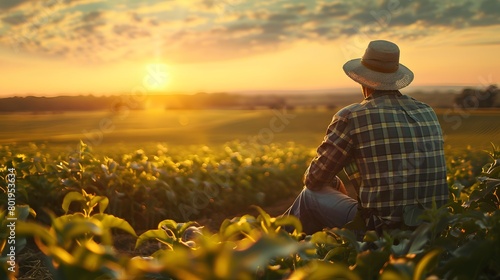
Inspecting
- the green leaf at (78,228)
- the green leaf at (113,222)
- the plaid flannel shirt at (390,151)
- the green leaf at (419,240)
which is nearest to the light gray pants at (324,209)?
the plaid flannel shirt at (390,151)

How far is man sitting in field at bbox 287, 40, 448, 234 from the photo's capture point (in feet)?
12.7

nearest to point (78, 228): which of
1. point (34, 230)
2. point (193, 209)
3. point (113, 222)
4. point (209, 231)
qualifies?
point (34, 230)

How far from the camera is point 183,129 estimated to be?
1193 centimetres

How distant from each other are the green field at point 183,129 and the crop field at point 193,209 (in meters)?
0.04

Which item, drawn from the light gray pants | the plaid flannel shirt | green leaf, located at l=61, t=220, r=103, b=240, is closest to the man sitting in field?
the plaid flannel shirt

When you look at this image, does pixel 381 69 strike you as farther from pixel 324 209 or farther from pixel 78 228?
pixel 78 228

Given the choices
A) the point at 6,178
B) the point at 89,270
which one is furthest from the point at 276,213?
the point at 89,270

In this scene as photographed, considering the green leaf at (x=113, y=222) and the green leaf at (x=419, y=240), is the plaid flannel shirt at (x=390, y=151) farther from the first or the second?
the green leaf at (x=113, y=222)

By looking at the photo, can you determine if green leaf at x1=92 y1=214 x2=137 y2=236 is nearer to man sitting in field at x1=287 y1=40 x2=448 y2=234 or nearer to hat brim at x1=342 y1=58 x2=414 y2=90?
man sitting in field at x1=287 y1=40 x2=448 y2=234

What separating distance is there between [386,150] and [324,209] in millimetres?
731

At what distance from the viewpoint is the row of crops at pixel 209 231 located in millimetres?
1199

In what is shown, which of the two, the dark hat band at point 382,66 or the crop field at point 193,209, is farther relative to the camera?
the dark hat band at point 382,66

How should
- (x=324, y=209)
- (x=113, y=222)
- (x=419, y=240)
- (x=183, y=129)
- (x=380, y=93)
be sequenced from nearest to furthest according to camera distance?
1. (x=113, y=222)
2. (x=419, y=240)
3. (x=380, y=93)
4. (x=324, y=209)
5. (x=183, y=129)

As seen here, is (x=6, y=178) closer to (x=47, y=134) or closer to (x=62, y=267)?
(x=47, y=134)
